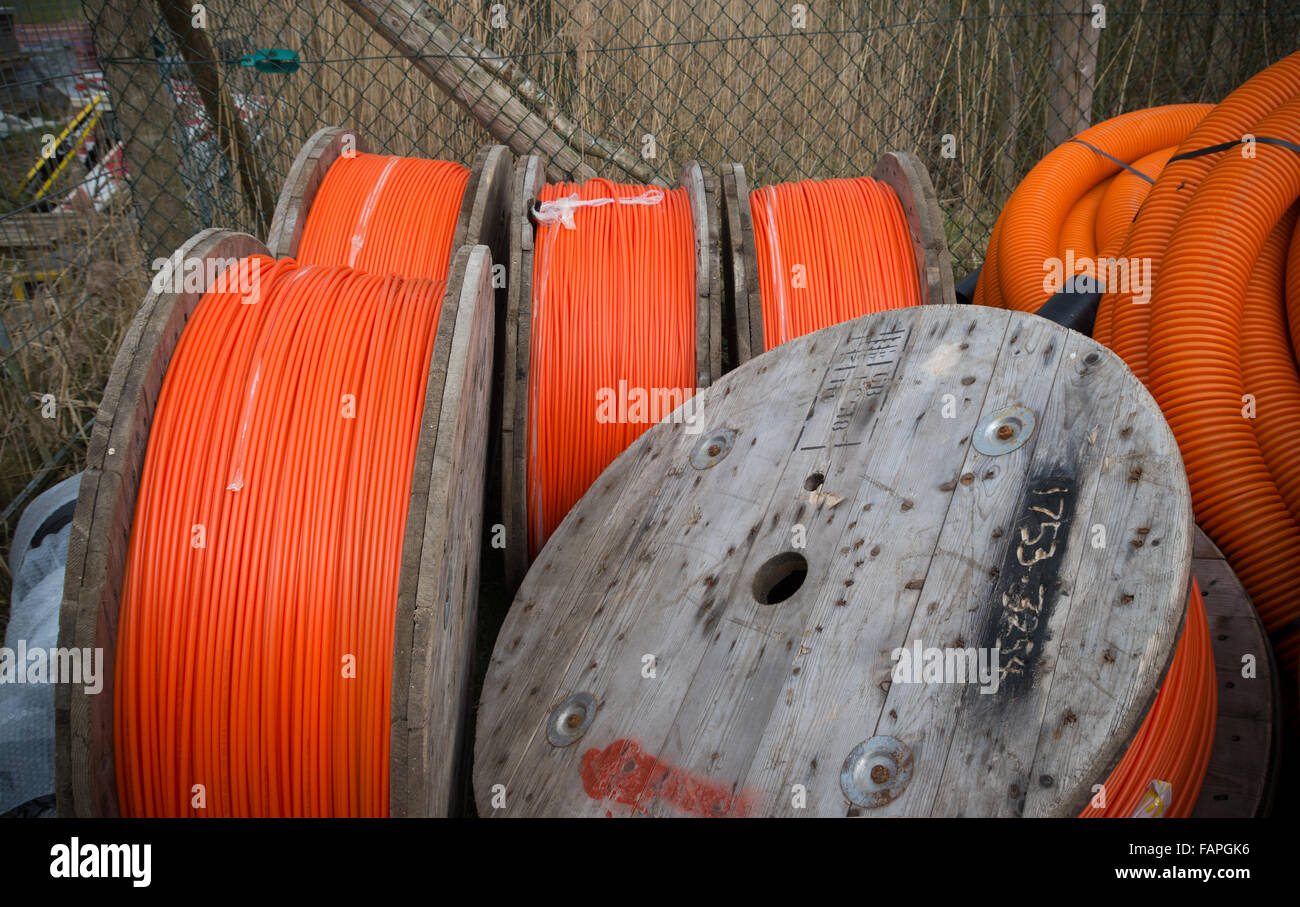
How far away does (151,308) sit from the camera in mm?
2385

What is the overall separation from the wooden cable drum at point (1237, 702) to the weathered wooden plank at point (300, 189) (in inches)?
124

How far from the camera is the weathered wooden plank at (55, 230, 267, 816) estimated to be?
207 cm

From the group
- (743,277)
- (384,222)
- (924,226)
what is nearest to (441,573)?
(743,277)

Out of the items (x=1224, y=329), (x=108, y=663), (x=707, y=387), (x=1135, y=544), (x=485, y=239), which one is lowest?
(x=108, y=663)

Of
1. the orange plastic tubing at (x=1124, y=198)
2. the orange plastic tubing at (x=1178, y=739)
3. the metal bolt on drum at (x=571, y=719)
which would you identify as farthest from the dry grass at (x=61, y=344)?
the orange plastic tubing at (x=1124, y=198)

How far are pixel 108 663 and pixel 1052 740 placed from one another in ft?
6.63

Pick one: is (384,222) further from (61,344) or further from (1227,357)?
(1227,357)

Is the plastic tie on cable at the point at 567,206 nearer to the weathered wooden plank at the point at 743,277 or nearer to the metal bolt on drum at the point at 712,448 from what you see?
the weathered wooden plank at the point at 743,277

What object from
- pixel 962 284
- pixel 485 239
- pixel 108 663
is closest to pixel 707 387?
pixel 485 239

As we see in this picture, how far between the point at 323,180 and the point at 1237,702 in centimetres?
369

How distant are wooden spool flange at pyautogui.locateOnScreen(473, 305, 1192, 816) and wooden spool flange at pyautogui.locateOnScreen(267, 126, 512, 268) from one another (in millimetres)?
1290

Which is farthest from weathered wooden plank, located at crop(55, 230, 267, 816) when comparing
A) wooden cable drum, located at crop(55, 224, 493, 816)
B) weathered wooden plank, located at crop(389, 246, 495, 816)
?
weathered wooden plank, located at crop(389, 246, 495, 816)

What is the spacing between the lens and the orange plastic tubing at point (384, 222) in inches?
144

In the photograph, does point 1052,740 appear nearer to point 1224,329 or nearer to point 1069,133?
point 1224,329
